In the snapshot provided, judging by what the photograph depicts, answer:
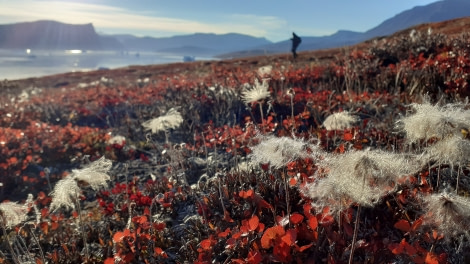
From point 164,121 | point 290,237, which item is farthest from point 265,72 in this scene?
point 290,237

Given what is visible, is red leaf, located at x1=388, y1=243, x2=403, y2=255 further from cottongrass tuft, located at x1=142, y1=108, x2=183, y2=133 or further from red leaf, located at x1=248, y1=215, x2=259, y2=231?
cottongrass tuft, located at x1=142, y1=108, x2=183, y2=133

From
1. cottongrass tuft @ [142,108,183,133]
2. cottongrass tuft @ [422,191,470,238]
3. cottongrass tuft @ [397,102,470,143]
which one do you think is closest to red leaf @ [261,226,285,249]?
cottongrass tuft @ [422,191,470,238]

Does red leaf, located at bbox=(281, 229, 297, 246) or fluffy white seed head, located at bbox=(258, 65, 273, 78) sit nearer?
Result: red leaf, located at bbox=(281, 229, 297, 246)

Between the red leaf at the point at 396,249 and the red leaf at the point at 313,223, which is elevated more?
the red leaf at the point at 313,223

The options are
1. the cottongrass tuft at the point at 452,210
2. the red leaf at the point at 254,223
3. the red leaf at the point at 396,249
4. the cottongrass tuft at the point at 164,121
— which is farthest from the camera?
the cottongrass tuft at the point at 164,121

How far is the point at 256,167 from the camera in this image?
5.62 meters

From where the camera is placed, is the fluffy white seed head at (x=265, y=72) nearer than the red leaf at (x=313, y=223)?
No

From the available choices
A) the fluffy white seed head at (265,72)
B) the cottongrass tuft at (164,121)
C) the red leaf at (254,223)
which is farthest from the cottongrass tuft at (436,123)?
the fluffy white seed head at (265,72)

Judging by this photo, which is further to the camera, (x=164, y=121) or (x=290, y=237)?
(x=164, y=121)

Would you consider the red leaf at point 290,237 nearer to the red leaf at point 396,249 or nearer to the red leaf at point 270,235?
the red leaf at point 270,235

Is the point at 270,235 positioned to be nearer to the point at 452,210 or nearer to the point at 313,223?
the point at 313,223

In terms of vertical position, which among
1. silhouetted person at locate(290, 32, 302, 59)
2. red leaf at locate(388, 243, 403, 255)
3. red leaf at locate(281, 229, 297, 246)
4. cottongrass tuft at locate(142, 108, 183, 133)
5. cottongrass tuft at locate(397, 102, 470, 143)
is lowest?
→ red leaf at locate(388, 243, 403, 255)

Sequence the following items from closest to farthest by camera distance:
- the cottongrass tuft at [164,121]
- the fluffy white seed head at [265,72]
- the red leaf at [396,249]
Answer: the red leaf at [396,249] → the cottongrass tuft at [164,121] → the fluffy white seed head at [265,72]

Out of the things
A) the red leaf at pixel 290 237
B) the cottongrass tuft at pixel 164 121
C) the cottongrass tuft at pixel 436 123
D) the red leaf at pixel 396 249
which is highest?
the cottongrass tuft at pixel 436 123
